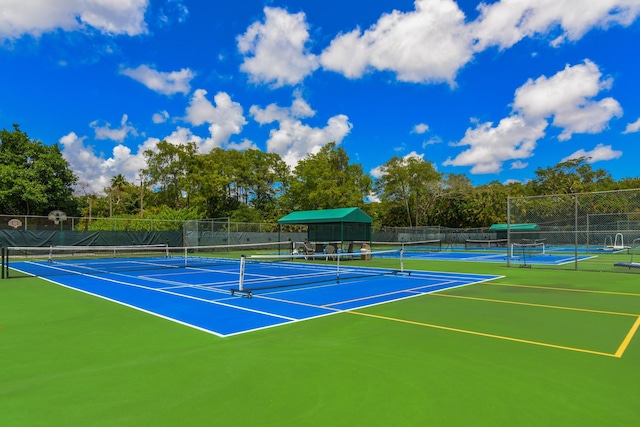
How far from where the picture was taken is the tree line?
175 feet

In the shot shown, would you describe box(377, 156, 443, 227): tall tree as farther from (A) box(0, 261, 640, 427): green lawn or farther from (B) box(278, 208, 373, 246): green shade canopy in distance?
(A) box(0, 261, 640, 427): green lawn

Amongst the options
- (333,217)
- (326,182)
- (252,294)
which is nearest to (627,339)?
(252,294)

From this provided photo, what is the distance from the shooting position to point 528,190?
66062 millimetres

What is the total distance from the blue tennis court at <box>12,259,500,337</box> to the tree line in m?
33.9

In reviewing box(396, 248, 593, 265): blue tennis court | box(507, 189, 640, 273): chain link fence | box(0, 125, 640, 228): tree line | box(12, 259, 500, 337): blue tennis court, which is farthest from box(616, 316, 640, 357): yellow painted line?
box(0, 125, 640, 228): tree line

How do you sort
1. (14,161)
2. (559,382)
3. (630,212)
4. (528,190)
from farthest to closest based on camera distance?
(528,190) < (14,161) < (630,212) < (559,382)

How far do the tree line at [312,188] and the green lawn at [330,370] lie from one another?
136 ft

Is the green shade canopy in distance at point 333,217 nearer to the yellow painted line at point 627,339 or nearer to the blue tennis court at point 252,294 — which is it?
the blue tennis court at point 252,294

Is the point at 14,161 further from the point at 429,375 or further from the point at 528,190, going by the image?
the point at 528,190

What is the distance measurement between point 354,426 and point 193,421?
132cm

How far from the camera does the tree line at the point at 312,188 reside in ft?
175

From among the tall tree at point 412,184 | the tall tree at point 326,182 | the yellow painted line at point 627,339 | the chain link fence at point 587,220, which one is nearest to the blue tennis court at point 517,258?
the chain link fence at point 587,220

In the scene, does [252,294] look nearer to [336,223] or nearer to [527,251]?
[336,223]

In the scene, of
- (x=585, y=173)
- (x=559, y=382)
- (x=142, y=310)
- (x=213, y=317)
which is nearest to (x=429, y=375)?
(x=559, y=382)
